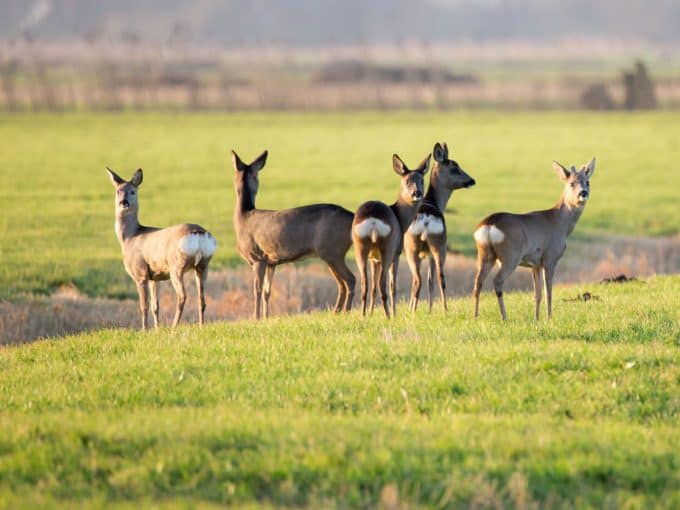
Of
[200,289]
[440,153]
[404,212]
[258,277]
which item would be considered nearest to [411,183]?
[404,212]

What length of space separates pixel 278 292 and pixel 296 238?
19.3ft

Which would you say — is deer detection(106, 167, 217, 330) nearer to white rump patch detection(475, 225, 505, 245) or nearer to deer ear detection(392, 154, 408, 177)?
deer ear detection(392, 154, 408, 177)

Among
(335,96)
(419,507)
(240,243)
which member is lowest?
(419,507)

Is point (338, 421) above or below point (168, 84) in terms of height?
A: below

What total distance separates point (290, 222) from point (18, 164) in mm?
34799

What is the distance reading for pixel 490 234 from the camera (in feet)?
51.0

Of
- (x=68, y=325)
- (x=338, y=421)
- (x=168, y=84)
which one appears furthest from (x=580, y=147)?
(x=168, y=84)

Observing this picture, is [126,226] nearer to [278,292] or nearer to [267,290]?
[267,290]

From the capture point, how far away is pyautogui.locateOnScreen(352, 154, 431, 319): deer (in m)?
16.0

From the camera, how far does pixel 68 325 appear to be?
20.8 meters

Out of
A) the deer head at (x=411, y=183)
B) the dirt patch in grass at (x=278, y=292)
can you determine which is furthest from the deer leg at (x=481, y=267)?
the dirt patch in grass at (x=278, y=292)

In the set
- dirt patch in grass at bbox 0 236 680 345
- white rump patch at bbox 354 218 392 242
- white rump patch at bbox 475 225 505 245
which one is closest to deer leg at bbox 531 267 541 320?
white rump patch at bbox 475 225 505 245

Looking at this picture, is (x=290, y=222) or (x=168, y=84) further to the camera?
(x=168, y=84)

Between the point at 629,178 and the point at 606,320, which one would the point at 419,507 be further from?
the point at 629,178
